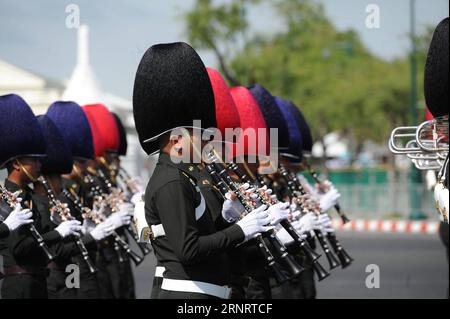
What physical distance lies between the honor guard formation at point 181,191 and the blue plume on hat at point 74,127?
0.01m

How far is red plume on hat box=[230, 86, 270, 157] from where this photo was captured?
262 inches

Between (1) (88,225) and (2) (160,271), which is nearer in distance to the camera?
(2) (160,271)

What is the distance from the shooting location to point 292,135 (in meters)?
8.31

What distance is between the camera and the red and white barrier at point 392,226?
17930 mm

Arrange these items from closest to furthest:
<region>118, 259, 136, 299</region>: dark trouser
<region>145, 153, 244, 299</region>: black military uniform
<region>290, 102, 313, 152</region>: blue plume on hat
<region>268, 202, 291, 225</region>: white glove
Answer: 1. <region>145, 153, 244, 299</region>: black military uniform
2. <region>268, 202, 291, 225</region>: white glove
3. <region>118, 259, 136, 299</region>: dark trouser
4. <region>290, 102, 313, 152</region>: blue plume on hat

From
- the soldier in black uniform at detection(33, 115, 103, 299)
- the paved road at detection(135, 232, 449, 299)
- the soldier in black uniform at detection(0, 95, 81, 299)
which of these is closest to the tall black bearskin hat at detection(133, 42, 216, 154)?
the soldier in black uniform at detection(0, 95, 81, 299)

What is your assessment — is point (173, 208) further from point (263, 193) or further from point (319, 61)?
point (319, 61)

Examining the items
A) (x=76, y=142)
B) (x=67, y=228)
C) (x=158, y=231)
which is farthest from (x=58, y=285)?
(x=158, y=231)

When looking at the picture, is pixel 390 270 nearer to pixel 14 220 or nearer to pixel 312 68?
pixel 14 220

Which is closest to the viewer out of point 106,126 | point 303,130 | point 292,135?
point 292,135

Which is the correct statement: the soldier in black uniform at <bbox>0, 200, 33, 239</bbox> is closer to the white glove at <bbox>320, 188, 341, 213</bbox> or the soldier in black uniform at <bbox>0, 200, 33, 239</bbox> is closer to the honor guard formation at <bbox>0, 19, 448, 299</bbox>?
the honor guard formation at <bbox>0, 19, 448, 299</bbox>

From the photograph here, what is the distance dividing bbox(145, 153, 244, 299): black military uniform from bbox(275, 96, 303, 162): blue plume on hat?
3.47 meters

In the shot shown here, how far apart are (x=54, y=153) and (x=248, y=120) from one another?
1631 mm

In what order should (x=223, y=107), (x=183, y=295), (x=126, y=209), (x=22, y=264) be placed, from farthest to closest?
1. (x=126, y=209)
2. (x=223, y=107)
3. (x=22, y=264)
4. (x=183, y=295)
